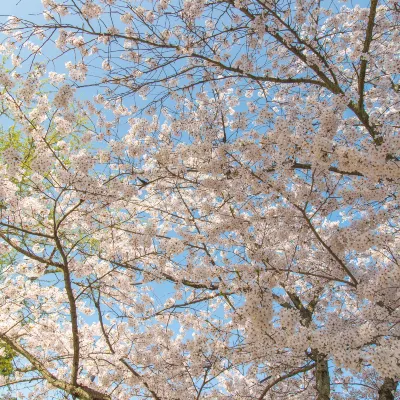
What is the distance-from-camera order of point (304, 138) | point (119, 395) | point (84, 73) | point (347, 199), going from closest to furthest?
point (304, 138) → point (347, 199) → point (84, 73) → point (119, 395)

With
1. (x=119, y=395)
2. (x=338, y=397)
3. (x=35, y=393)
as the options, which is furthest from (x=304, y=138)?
(x=35, y=393)

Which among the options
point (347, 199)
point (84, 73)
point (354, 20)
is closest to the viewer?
point (347, 199)

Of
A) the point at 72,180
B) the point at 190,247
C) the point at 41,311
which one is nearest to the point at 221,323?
the point at 190,247

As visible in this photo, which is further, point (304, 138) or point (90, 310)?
point (90, 310)

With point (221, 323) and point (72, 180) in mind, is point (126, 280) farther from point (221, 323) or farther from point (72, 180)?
point (72, 180)

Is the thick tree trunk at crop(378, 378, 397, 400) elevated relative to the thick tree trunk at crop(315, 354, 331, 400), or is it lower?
lower

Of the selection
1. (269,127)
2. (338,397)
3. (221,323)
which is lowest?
Result: (338,397)

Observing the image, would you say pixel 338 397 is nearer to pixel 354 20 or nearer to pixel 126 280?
pixel 126 280

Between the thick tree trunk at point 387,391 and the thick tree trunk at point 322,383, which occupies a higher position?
the thick tree trunk at point 322,383

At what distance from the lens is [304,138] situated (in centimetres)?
312

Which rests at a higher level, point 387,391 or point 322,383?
point 322,383

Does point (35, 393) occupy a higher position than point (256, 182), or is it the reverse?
point (256, 182)

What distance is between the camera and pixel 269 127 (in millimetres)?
4855

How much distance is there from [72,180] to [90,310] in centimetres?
414
